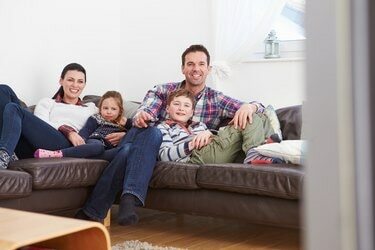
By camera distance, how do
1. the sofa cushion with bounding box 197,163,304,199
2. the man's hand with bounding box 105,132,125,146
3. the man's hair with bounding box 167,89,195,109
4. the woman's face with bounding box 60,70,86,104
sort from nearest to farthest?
the sofa cushion with bounding box 197,163,304,199 < the man's hair with bounding box 167,89,195,109 < the man's hand with bounding box 105,132,125,146 < the woman's face with bounding box 60,70,86,104

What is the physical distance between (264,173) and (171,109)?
835 millimetres

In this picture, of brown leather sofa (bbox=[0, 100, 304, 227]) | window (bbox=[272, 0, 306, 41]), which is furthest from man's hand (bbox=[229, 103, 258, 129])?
window (bbox=[272, 0, 306, 41])

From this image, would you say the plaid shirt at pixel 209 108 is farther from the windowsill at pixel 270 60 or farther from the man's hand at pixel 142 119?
the windowsill at pixel 270 60

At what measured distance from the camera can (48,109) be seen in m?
3.56

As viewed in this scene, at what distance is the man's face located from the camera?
336 centimetres

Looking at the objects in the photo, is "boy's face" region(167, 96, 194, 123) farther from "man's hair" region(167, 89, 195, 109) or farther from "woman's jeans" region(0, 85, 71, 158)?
"woman's jeans" region(0, 85, 71, 158)

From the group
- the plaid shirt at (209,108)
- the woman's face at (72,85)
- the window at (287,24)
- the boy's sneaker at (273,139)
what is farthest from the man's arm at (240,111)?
the woman's face at (72,85)

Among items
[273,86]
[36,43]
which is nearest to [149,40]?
[36,43]

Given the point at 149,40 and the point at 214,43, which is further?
the point at 149,40

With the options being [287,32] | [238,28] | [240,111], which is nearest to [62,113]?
[240,111]

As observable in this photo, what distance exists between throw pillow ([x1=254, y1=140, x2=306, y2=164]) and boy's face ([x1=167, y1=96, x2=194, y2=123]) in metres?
0.53

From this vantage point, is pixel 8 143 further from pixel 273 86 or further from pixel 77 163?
pixel 273 86

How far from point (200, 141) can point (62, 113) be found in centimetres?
97

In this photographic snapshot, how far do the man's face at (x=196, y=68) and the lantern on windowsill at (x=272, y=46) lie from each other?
0.65 m
